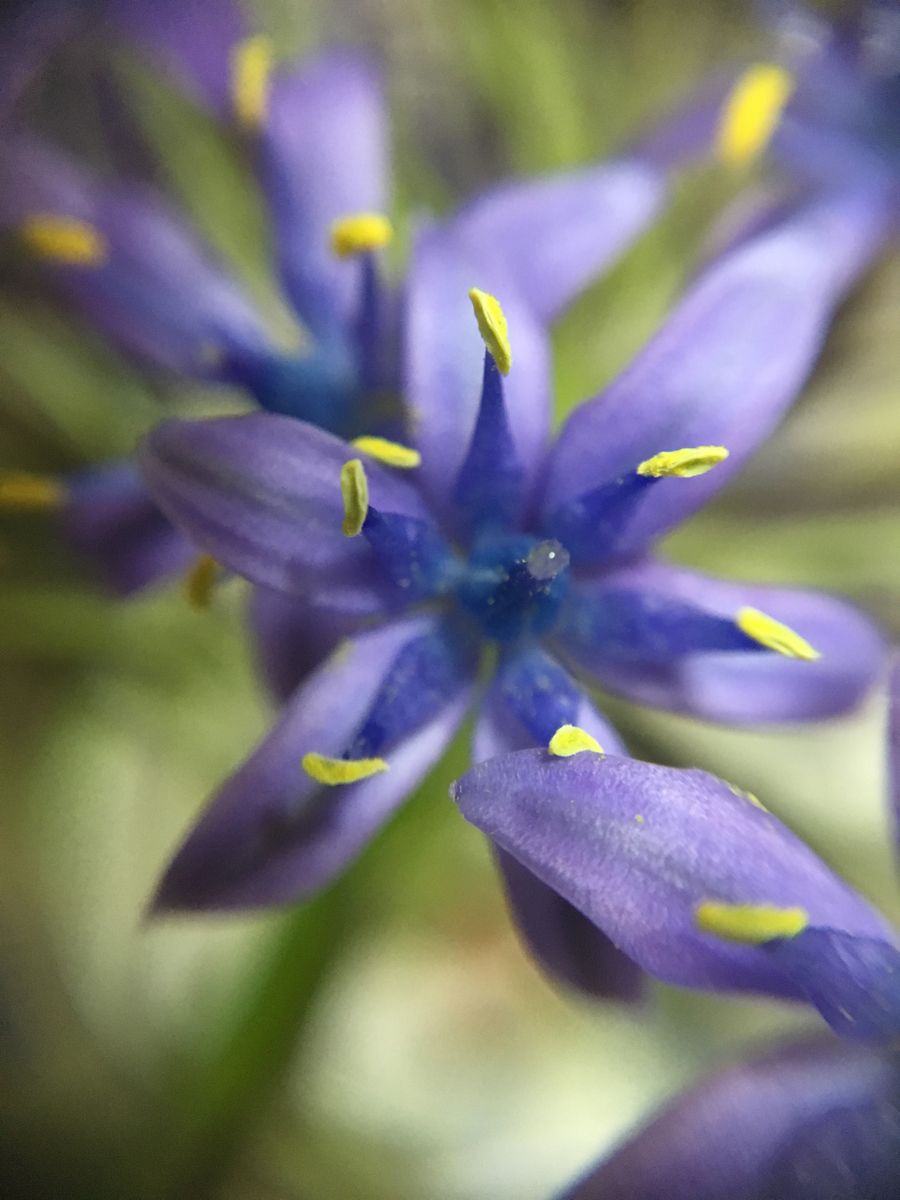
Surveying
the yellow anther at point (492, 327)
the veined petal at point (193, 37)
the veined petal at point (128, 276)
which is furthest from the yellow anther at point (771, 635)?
the veined petal at point (193, 37)

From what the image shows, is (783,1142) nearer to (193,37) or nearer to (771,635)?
(771,635)

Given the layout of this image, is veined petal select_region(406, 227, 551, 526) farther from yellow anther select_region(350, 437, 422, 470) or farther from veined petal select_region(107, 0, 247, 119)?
veined petal select_region(107, 0, 247, 119)

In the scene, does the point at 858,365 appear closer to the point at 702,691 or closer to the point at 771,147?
the point at 771,147

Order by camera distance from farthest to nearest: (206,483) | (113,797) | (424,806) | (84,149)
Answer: (113,797) < (84,149) < (424,806) < (206,483)

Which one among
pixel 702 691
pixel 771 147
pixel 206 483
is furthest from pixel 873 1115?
pixel 771 147

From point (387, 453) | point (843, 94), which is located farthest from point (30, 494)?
point (843, 94)

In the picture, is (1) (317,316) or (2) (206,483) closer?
(2) (206,483)
